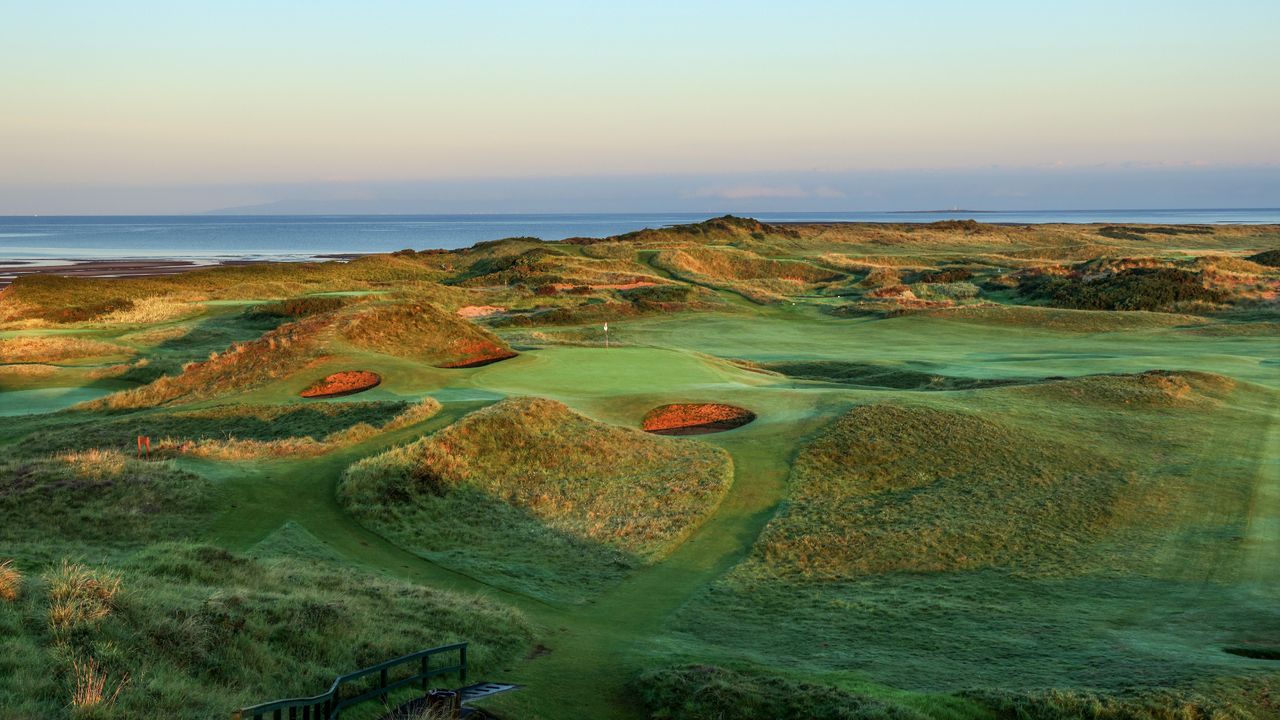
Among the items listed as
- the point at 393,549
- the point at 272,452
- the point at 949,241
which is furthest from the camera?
the point at 949,241

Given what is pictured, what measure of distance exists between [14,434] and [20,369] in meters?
12.3

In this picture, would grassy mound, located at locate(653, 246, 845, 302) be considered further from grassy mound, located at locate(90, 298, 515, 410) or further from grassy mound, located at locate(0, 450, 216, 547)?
grassy mound, located at locate(0, 450, 216, 547)

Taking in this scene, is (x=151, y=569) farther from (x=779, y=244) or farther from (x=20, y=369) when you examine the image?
(x=779, y=244)

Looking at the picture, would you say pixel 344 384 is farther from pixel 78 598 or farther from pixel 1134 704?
pixel 1134 704

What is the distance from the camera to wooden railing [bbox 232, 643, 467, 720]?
27.5ft

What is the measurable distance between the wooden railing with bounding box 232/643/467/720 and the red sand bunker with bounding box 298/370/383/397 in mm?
19458

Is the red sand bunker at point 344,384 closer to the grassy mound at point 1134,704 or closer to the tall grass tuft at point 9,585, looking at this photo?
the tall grass tuft at point 9,585

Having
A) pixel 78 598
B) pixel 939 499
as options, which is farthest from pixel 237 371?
pixel 78 598

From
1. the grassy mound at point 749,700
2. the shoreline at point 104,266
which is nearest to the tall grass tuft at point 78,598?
the grassy mound at point 749,700

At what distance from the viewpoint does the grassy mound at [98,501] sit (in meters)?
15.7

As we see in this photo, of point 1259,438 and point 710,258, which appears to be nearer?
point 1259,438

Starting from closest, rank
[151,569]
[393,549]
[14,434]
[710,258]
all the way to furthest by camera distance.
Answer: [151,569]
[393,549]
[14,434]
[710,258]

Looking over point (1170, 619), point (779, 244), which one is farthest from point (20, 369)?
point (779, 244)

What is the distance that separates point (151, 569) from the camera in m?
12.6
